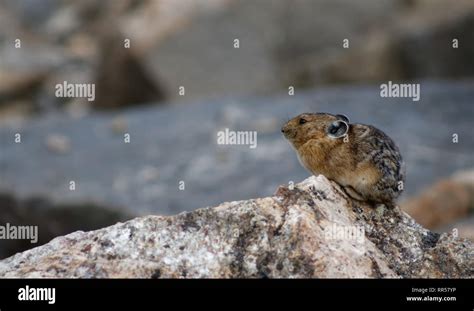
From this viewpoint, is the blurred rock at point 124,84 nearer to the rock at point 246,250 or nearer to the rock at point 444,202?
the rock at point 444,202

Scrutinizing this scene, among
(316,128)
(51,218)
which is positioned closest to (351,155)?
(316,128)

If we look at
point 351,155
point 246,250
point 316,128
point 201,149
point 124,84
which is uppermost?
point 124,84

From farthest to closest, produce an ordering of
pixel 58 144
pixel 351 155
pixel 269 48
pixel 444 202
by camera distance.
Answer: pixel 269 48 < pixel 58 144 < pixel 444 202 < pixel 351 155

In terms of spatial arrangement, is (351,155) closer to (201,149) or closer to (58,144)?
(201,149)

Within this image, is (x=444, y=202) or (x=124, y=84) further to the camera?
(x=124, y=84)

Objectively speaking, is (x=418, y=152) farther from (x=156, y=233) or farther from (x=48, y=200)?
(x=156, y=233)

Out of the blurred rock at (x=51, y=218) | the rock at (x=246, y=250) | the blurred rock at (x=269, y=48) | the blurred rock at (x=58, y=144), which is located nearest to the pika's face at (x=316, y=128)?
the rock at (x=246, y=250)

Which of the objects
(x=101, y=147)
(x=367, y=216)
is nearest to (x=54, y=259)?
(x=367, y=216)

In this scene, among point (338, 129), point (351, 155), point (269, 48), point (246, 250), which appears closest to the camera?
point (246, 250)
